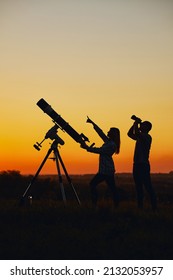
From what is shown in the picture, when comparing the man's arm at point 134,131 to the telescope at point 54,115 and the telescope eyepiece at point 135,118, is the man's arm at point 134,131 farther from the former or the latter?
the telescope at point 54,115

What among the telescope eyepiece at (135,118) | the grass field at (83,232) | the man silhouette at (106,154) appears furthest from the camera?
the telescope eyepiece at (135,118)

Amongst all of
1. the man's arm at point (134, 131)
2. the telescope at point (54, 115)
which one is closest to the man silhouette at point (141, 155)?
the man's arm at point (134, 131)

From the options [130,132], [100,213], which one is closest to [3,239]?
[100,213]

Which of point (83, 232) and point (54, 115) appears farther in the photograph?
point (54, 115)

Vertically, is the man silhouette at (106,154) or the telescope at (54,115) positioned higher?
the telescope at (54,115)

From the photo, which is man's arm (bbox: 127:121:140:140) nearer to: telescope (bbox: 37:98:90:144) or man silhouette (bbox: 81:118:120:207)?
man silhouette (bbox: 81:118:120:207)

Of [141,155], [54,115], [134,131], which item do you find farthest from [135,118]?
[54,115]

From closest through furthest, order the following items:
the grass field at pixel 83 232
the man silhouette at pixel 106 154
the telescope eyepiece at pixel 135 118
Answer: the grass field at pixel 83 232, the man silhouette at pixel 106 154, the telescope eyepiece at pixel 135 118

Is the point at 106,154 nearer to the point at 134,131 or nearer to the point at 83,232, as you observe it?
the point at 134,131

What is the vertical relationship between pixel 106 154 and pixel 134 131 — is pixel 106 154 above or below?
below

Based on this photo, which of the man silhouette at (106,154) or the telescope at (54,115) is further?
the telescope at (54,115)

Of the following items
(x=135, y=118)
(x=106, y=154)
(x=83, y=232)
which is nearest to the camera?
(x=83, y=232)
